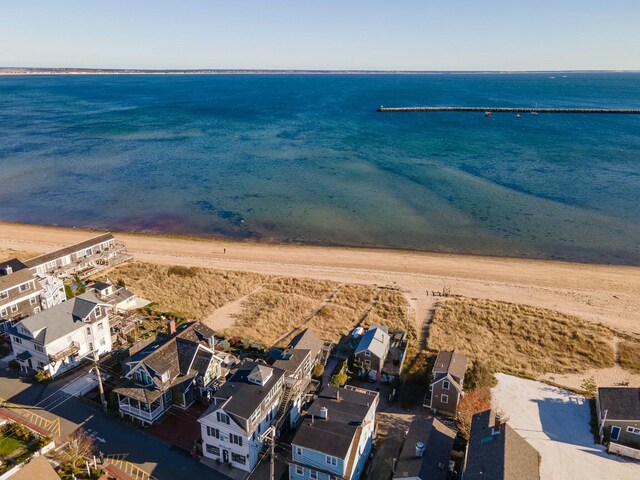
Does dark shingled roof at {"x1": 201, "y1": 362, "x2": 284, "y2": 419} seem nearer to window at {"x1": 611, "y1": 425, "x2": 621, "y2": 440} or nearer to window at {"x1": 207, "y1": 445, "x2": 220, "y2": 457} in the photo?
window at {"x1": 207, "y1": 445, "x2": 220, "y2": 457}

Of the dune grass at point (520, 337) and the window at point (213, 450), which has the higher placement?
the window at point (213, 450)

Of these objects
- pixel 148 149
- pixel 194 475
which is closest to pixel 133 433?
pixel 194 475

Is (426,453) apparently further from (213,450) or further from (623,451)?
(623,451)

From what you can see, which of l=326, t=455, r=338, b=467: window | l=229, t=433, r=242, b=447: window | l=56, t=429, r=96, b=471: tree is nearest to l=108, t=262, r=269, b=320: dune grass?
l=56, t=429, r=96, b=471: tree

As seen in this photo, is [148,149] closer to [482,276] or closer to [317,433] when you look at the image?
[482,276]

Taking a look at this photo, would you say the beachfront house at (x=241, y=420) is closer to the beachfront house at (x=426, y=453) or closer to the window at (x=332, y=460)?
the window at (x=332, y=460)

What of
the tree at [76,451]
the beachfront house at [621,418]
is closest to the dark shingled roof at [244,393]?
the tree at [76,451]
